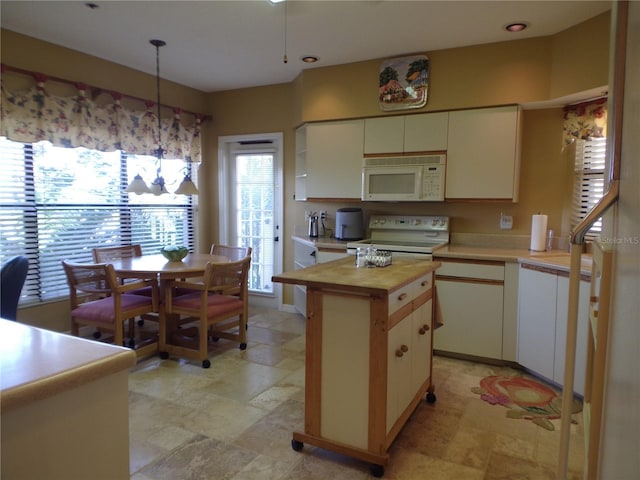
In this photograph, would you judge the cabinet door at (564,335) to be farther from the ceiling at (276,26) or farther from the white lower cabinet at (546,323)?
the ceiling at (276,26)

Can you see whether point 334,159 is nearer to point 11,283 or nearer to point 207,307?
point 207,307

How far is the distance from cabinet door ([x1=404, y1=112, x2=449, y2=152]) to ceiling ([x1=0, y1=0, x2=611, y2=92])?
1.91 feet

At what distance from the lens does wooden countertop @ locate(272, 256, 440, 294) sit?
1902 mm

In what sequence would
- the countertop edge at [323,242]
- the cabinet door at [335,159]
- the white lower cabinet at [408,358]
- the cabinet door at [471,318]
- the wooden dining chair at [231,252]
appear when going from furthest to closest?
the wooden dining chair at [231,252]
the cabinet door at [335,159]
the countertop edge at [323,242]
the cabinet door at [471,318]
the white lower cabinet at [408,358]

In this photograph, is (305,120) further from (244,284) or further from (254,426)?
(254,426)

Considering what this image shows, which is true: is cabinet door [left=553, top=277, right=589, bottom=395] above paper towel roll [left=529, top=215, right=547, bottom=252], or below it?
below

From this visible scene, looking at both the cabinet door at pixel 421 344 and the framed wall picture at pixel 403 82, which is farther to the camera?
the framed wall picture at pixel 403 82

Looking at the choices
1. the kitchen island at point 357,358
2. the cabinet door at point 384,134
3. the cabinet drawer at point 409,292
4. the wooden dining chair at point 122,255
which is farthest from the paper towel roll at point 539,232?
the wooden dining chair at point 122,255

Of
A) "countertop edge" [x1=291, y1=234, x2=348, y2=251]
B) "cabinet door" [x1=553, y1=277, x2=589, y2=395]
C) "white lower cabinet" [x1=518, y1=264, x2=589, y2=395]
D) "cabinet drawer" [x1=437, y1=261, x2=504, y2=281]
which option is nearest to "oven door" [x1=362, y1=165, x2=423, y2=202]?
"countertop edge" [x1=291, y1=234, x2=348, y2=251]

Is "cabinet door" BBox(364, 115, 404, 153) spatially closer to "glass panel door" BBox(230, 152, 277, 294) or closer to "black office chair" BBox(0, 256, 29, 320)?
"glass panel door" BBox(230, 152, 277, 294)

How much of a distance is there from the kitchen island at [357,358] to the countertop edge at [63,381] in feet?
3.87

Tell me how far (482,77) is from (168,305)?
3.22 meters

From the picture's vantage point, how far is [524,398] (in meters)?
2.76

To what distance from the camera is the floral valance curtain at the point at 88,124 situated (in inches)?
128
